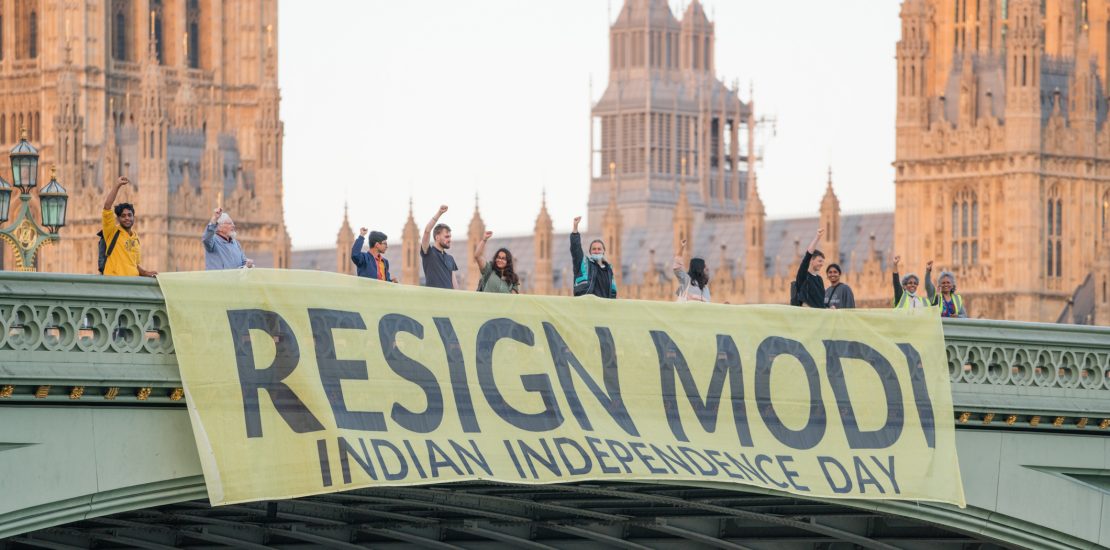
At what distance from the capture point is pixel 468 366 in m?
25.3

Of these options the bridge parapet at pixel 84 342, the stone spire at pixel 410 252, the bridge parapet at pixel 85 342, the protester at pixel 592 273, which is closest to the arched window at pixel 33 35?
the stone spire at pixel 410 252

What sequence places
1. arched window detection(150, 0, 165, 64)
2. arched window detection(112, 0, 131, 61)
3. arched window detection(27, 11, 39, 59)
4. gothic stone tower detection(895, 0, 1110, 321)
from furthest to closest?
arched window detection(150, 0, 165, 64)
arched window detection(112, 0, 131, 61)
arched window detection(27, 11, 39, 59)
gothic stone tower detection(895, 0, 1110, 321)

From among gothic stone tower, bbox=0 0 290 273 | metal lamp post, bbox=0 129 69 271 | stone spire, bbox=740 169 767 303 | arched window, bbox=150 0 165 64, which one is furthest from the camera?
arched window, bbox=150 0 165 64

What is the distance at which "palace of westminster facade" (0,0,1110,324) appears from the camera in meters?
85.0

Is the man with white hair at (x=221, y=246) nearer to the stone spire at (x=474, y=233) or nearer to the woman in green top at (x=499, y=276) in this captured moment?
the woman in green top at (x=499, y=276)

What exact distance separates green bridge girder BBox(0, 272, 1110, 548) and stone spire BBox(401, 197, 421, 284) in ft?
236

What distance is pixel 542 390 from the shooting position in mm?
25875

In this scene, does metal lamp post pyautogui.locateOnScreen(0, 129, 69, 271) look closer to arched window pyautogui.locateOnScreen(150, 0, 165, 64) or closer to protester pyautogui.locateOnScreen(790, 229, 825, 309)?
protester pyautogui.locateOnScreen(790, 229, 825, 309)

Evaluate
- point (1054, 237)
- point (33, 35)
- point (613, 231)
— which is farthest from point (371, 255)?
point (33, 35)

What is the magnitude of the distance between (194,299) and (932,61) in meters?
65.8

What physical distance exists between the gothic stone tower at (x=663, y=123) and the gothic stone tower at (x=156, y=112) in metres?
20.2

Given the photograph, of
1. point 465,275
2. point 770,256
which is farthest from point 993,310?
point 465,275

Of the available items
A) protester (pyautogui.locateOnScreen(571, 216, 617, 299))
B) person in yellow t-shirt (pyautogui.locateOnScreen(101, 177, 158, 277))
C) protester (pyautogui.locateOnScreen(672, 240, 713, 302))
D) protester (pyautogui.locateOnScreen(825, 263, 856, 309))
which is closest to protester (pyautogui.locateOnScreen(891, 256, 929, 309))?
protester (pyautogui.locateOnScreen(825, 263, 856, 309))

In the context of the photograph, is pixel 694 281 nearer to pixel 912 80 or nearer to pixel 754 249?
pixel 912 80
